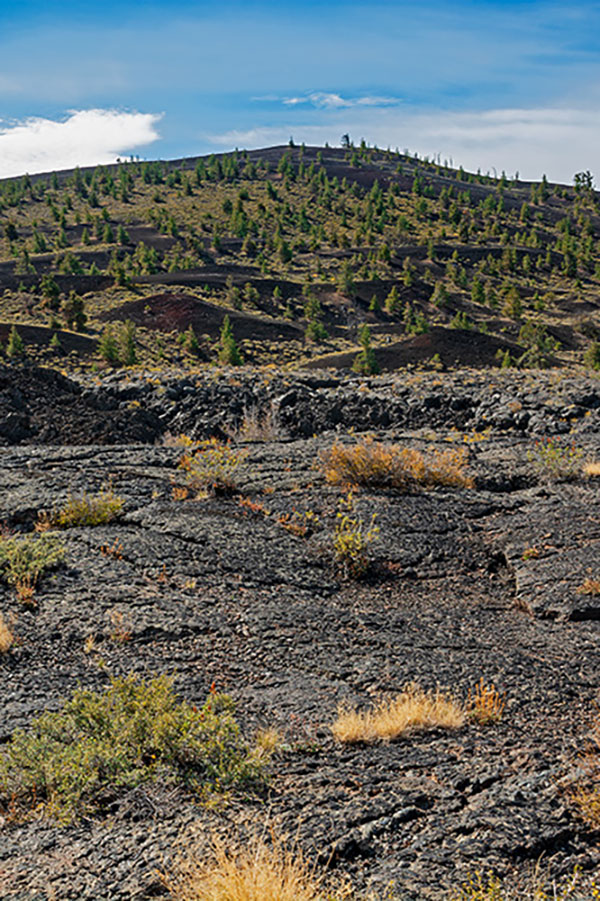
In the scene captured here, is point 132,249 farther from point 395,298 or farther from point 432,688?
point 432,688

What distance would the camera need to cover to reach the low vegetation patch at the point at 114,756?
3.61m

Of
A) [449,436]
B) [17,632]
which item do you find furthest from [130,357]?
[17,632]

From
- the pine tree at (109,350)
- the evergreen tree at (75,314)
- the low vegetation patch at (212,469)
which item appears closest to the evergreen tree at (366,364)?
the pine tree at (109,350)

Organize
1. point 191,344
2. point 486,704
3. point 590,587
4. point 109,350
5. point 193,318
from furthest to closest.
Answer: point 193,318, point 191,344, point 109,350, point 590,587, point 486,704

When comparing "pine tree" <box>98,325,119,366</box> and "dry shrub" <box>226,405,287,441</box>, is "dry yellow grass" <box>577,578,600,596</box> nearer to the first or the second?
"dry shrub" <box>226,405,287,441</box>

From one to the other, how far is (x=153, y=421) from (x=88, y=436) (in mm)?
2614

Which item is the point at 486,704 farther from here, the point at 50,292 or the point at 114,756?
the point at 50,292

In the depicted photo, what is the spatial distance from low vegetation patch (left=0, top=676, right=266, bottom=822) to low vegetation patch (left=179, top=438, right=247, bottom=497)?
18.0 feet

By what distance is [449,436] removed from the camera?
13797 millimetres

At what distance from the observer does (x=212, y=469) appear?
10039mm

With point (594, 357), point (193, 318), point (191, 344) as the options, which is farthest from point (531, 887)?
point (193, 318)

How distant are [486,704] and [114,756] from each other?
2605mm

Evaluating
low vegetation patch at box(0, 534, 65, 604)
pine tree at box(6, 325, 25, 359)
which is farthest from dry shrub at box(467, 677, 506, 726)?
pine tree at box(6, 325, 25, 359)

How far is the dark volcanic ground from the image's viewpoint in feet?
10.5
